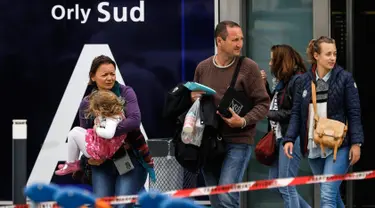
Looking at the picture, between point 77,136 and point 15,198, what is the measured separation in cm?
98

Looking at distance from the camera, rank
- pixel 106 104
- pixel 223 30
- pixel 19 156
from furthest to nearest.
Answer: pixel 19 156 → pixel 223 30 → pixel 106 104

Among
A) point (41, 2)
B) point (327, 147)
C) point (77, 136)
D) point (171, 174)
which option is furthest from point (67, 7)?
point (327, 147)

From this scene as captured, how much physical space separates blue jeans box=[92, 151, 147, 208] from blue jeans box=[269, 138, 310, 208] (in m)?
1.51

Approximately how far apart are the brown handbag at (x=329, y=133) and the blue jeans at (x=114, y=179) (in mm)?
1360

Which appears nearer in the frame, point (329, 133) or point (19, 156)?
point (329, 133)

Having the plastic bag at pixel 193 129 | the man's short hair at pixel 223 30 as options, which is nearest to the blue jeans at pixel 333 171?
the plastic bag at pixel 193 129

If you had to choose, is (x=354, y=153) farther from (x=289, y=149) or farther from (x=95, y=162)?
(x=95, y=162)

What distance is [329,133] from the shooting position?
8.42 meters

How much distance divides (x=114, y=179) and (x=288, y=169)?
68.0 inches

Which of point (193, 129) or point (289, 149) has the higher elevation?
point (193, 129)

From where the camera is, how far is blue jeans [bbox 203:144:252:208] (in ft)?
27.8

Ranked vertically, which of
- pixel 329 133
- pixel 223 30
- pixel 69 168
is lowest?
pixel 69 168

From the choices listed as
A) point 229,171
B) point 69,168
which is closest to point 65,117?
point 69,168

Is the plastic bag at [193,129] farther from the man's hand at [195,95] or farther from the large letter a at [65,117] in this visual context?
the large letter a at [65,117]
